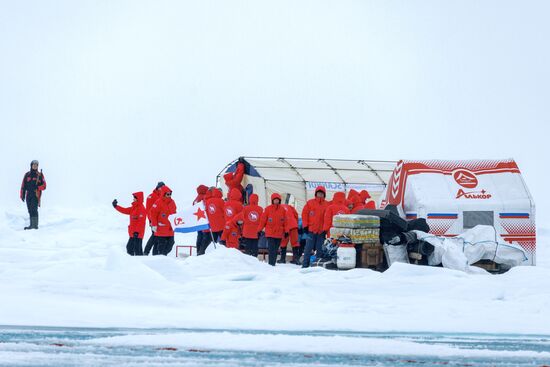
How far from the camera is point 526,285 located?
1284cm

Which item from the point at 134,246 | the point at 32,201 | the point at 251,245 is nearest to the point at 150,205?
the point at 134,246

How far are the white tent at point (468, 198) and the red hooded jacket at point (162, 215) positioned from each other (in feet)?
14.8

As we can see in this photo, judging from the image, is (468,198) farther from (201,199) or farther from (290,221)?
(201,199)

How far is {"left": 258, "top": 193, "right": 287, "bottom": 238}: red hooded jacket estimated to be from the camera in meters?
18.6

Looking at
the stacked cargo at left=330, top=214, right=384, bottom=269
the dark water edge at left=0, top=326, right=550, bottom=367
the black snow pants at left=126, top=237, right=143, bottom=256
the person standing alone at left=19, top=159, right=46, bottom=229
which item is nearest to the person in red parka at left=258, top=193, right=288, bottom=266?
the black snow pants at left=126, top=237, right=143, bottom=256

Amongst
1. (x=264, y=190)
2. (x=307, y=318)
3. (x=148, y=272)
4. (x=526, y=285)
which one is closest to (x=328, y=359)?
(x=307, y=318)

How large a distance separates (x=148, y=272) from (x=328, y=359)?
5.61 metres

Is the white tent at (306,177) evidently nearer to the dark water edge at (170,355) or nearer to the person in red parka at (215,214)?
the person in red parka at (215,214)

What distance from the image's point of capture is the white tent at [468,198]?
17.4m

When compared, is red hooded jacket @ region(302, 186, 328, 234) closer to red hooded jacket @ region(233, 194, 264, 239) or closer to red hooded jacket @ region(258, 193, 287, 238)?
red hooded jacket @ region(258, 193, 287, 238)

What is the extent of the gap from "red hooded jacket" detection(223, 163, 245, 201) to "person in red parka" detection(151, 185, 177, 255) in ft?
18.0

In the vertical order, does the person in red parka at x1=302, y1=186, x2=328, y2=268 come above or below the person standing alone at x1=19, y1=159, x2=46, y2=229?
below

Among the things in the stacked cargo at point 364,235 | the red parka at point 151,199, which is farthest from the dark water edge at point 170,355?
the red parka at point 151,199

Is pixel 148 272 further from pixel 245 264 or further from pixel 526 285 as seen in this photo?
pixel 526 285
